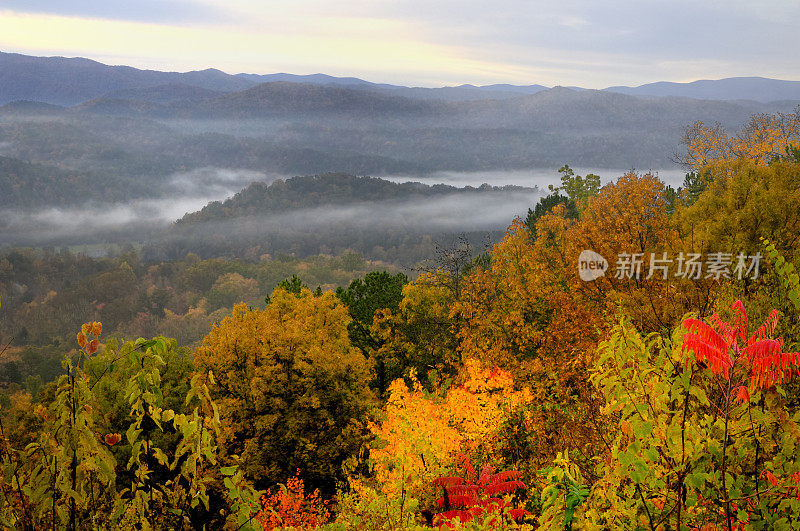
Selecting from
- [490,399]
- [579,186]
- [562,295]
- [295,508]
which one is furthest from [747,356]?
[579,186]

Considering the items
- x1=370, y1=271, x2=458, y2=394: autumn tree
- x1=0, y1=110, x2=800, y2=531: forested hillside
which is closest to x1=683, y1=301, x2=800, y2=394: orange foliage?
x1=0, y1=110, x2=800, y2=531: forested hillside

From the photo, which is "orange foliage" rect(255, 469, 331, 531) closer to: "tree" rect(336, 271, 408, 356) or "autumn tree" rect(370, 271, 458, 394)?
"autumn tree" rect(370, 271, 458, 394)

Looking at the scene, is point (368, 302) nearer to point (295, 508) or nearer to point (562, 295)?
point (562, 295)

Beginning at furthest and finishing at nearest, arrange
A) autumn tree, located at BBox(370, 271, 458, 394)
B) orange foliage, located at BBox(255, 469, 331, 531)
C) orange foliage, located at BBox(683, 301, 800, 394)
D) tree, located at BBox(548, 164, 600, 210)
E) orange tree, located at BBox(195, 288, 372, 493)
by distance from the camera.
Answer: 1. tree, located at BBox(548, 164, 600, 210)
2. autumn tree, located at BBox(370, 271, 458, 394)
3. orange tree, located at BBox(195, 288, 372, 493)
4. orange foliage, located at BBox(255, 469, 331, 531)
5. orange foliage, located at BBox(683, 301, 800, 394)

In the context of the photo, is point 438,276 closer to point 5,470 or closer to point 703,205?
point 703,205

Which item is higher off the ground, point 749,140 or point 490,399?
point 749,140

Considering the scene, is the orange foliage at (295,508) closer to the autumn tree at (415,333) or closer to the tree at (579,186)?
the autumn tree at (415,333)

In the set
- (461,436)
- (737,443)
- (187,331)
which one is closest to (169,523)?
Answer: (737,443)

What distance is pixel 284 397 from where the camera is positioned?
25672mm

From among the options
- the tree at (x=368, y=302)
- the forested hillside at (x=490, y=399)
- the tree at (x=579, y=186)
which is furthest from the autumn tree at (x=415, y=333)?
the tree at (x=579, y=186)

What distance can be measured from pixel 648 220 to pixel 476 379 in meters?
11.5

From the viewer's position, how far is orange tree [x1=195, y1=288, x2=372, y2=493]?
2457 centimetres

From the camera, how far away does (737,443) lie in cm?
454

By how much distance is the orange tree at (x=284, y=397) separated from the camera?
2457 cm
